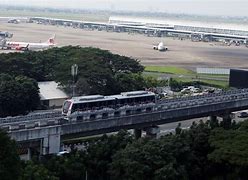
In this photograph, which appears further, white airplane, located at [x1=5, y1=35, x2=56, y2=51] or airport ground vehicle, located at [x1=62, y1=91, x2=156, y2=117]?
white airplane, located at [x1=5, y1=35, x2=56, y2=51]

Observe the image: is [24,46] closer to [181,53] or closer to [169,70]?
[181,53]

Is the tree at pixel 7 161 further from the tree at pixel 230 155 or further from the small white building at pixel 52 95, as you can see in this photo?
the small white building at pixel 52 95

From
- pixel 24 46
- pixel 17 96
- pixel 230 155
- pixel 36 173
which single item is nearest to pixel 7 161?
pixel 36 173

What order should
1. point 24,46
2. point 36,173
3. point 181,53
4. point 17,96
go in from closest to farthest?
point 36,173 → point 17,96 → point 24,46 → point 181,53

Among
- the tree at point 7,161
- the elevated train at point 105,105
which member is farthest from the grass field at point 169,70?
the tree at point 7,161

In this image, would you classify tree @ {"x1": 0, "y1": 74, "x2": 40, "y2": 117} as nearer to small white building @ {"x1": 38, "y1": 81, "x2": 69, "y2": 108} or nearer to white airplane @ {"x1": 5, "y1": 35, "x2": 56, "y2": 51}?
small white building @ {"x1": 38, "y1": 81, "x2": 69, "y2": 108}

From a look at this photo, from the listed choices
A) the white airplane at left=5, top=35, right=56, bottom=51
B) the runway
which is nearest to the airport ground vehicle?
the runway

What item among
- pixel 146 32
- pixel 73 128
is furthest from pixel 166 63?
pixel 146 32
